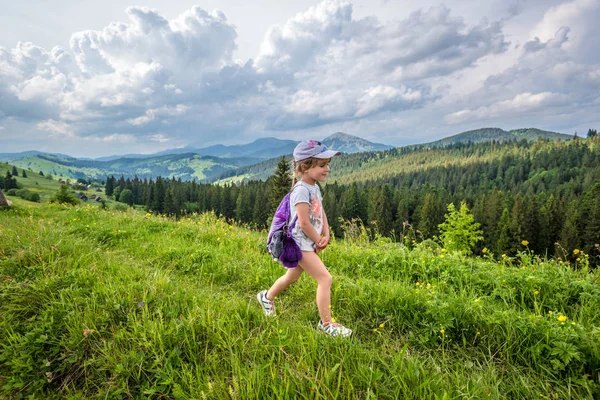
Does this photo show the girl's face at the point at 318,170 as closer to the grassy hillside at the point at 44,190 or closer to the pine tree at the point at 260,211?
the pine tree at the point at 260,211

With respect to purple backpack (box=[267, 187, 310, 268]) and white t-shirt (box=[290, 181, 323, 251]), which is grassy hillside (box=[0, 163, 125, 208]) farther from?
white t-shirt (box=[290, 181, 323, 251])

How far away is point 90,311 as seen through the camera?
316 centimetres

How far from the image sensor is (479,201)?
80250 mm

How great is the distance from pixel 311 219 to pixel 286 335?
1507 millimetres

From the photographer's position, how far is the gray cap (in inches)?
139

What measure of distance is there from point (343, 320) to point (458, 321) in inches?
52.1

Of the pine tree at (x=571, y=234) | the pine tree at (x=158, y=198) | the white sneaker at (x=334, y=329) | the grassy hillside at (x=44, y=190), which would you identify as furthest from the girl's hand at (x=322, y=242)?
the pine tree at (x=158, y=198)

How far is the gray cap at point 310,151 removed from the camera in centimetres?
352

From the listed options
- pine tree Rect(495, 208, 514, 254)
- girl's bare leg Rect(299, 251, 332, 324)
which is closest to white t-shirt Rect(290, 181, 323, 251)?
girl's bare leg Rect(299, 251, 332, 324)

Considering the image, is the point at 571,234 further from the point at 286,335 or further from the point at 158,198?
the point at 158,198

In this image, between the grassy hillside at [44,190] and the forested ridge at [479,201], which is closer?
the forested ridge at [479,201]

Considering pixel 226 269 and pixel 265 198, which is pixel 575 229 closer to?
pixel 226 269

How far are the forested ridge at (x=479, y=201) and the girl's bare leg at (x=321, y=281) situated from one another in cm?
397

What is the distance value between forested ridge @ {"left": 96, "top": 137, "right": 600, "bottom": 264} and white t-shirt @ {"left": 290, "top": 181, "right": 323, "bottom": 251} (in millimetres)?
4015
